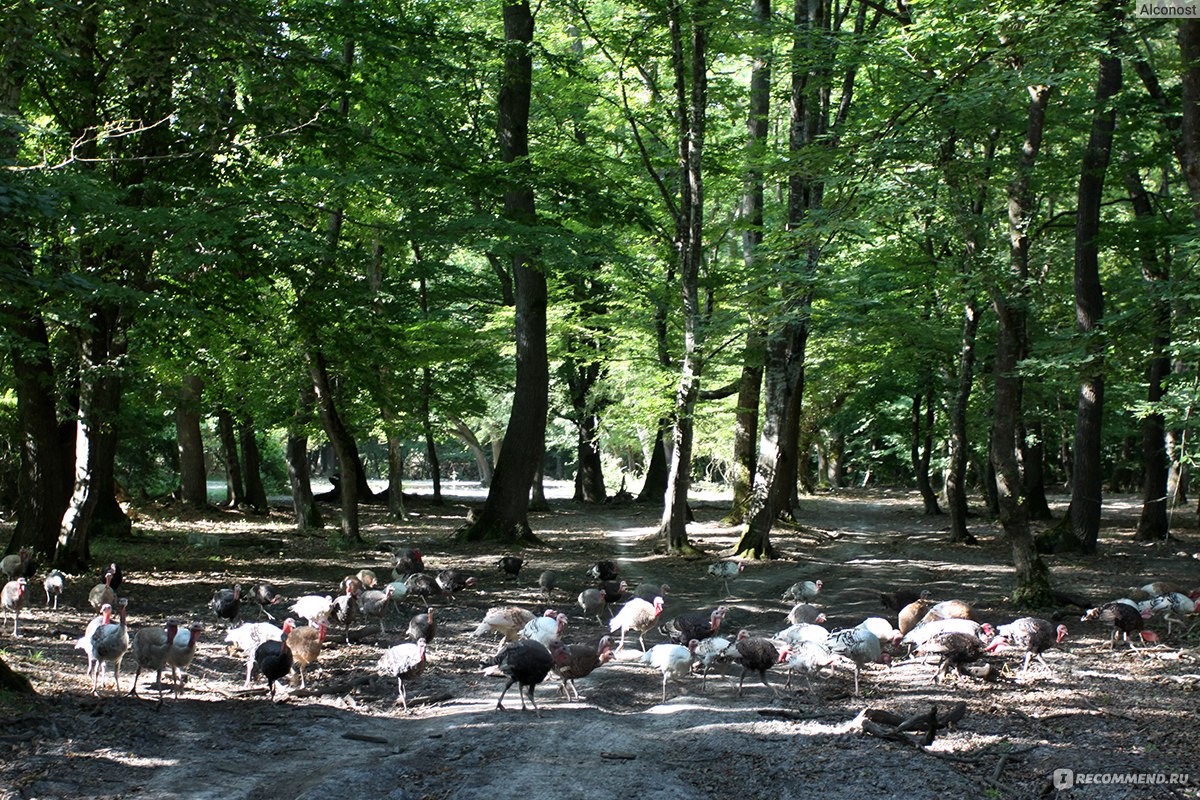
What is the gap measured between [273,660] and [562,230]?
942 centimetres

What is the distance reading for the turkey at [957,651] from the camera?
784 centimetres

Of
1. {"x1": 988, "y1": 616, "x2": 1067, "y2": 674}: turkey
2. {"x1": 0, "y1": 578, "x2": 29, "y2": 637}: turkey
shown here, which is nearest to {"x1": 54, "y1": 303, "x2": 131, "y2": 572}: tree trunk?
{"x1": 0, "y1": 578, "x2": 29, "y2": 637}: turkey

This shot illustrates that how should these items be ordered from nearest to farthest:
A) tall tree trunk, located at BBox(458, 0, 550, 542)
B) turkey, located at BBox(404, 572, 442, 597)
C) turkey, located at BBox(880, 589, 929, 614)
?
turkey, located at BBox(880, 589, 929, 614), turkey, located at BBox(404, 572, 442, 597), tall tree trunk, located at BBox(458, 0, 550, 542)

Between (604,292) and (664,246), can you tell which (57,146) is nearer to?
(664,246)

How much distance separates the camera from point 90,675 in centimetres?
775

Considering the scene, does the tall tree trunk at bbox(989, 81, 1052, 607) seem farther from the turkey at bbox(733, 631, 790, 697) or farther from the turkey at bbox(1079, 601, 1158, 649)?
the turkey at bbox(733, 631, 790, 697)

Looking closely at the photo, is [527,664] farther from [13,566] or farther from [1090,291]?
[1090,291]

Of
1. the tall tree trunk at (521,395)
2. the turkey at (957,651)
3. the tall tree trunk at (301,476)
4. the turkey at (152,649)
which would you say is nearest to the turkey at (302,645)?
the turkey at (152,649)

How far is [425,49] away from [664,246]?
8464mm

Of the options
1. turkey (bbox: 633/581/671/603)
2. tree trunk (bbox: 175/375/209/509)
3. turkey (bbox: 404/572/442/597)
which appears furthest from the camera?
tree trunk (bbox: 175/375/209/509)

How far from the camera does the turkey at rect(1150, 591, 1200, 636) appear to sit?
1003 centimetres

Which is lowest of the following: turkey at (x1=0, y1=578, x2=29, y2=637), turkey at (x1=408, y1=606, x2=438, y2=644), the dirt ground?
the dirt ground

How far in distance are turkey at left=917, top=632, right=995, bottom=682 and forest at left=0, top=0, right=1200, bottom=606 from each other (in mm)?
3658

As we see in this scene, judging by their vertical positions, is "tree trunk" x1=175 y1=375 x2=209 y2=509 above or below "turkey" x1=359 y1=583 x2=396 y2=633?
above
